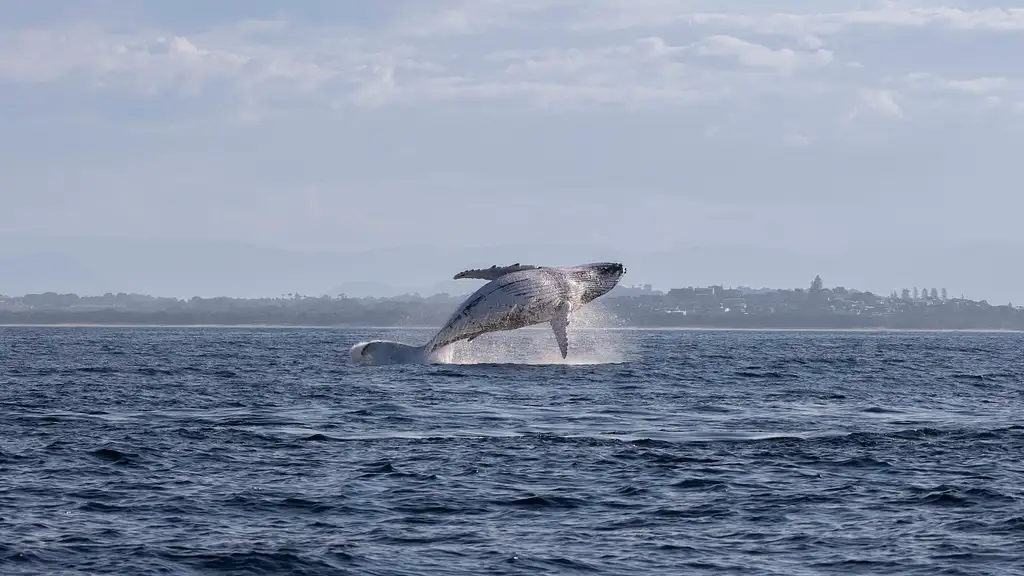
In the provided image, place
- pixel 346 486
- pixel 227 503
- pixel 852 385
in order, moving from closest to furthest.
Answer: pixel 227 503 → pixel 346 486 → pixel 852 385

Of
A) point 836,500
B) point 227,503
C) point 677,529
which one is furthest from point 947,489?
point 227,503

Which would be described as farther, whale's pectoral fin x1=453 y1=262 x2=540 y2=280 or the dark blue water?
whale's pectoral fin x1=453 y1=262 x2=540 y2=280

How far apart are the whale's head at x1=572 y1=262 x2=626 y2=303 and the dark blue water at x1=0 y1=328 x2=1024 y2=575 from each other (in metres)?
3.88

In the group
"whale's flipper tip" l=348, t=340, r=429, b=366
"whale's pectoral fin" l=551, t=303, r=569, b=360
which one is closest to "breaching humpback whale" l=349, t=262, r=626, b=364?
"whale's pectoral fin" l=551, t=303, r=569, b=360

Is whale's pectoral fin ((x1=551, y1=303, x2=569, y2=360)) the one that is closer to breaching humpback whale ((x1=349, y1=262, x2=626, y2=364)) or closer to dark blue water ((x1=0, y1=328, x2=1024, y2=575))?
breaching humpback whale ((x1=349, y1=262, x2=626, y2=364))

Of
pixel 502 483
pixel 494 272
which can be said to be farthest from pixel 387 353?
pixel 502 483

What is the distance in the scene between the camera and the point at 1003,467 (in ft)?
80.9

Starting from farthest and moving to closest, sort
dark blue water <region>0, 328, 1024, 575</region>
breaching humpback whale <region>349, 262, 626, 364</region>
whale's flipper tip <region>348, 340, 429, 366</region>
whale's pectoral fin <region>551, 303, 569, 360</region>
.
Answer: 1. whale's flipper tip <region>348, 340, 429, 366</region>
2. whale's pectoral fin <region>551, 303, 569, 360</region>
3. breaching humpback whale <region>349, 262, 626, 364</region>
4. dark blue water <region>0, 328, 1024, 575</region>

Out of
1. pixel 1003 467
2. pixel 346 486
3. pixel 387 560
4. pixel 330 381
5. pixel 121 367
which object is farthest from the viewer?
pixel 121 367

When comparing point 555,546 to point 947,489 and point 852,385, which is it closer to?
point 947,489

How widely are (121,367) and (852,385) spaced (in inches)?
1259

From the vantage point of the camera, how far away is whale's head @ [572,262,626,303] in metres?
43.2

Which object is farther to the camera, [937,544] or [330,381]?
[330,381]

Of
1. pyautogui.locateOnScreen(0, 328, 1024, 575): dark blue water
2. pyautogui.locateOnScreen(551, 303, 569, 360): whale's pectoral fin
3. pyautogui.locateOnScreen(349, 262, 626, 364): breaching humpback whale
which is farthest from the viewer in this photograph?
pyautogui.locateOnScreen(551, 303, 569, 360): whale's pectoral fin
